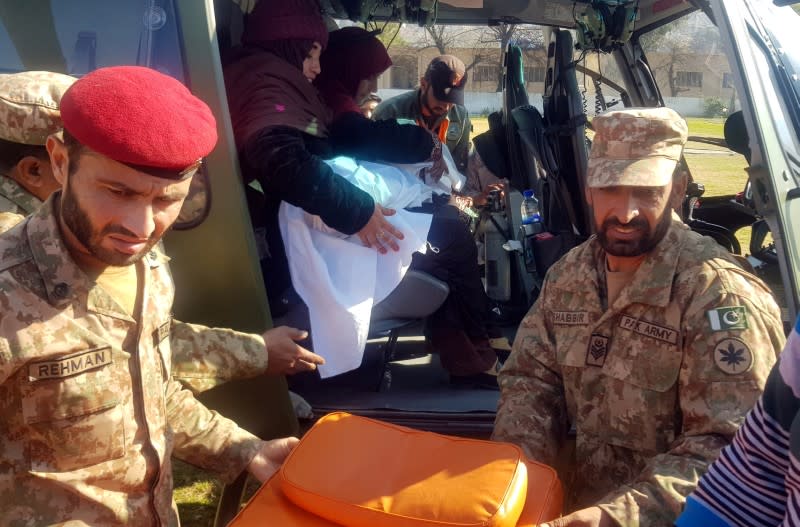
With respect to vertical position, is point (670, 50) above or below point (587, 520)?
above

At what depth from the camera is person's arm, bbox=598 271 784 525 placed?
5.21 feet

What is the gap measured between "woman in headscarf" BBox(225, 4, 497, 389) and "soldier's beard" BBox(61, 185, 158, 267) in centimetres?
105

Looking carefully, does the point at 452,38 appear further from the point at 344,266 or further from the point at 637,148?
the point at 637,148

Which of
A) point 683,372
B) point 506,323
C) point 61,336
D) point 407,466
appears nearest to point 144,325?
point 61,336

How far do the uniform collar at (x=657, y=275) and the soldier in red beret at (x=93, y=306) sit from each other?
1.05 metres

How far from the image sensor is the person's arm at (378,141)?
285cm

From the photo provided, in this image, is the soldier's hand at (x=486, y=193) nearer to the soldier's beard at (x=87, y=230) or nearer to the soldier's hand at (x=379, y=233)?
the soldier's hand at (x=379, y=233)

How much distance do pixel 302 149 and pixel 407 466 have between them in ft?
4.10

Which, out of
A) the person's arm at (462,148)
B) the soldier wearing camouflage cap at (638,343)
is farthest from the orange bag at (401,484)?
the person's arm at (462,148)

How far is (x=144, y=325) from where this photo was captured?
1.60m

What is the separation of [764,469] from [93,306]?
1214mm

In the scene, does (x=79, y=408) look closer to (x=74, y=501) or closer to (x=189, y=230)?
(x=74, y=501)

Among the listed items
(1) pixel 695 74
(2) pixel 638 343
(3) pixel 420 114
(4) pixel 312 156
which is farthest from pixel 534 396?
(3) pixel 420 114

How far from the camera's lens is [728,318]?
172 centimetres
